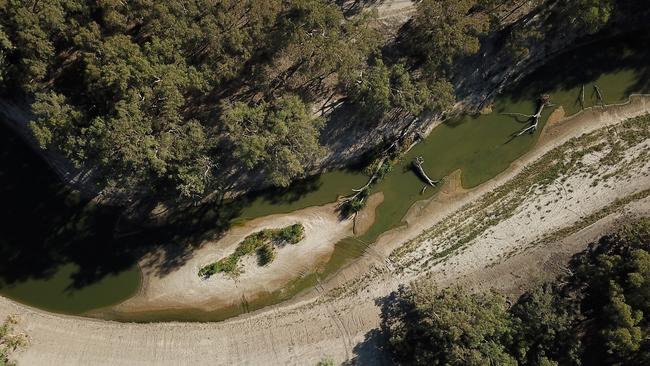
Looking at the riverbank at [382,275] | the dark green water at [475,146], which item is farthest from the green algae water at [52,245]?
the dark green water at [475,146]

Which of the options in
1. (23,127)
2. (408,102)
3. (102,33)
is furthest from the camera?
(23,127)

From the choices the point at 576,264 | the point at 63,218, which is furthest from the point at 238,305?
the point at 576,264

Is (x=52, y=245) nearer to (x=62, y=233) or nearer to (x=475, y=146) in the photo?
(x=62, y=233)

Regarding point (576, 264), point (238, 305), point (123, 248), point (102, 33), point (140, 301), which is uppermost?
point (102, 33)

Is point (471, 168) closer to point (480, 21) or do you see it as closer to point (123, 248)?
point (480, 21)

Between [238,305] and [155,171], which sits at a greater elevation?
[155,171]

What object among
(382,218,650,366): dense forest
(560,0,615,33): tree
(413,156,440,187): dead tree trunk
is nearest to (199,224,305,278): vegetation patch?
(382,218,650,366): dense forest

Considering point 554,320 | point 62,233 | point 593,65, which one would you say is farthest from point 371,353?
point 593,65
